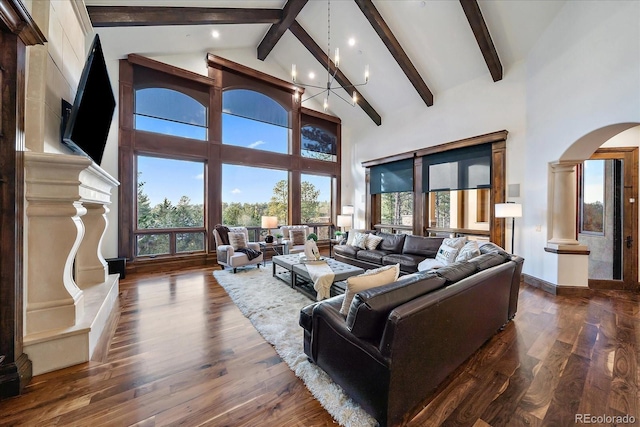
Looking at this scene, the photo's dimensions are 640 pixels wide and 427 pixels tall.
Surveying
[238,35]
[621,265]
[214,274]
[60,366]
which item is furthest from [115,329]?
[621,265]

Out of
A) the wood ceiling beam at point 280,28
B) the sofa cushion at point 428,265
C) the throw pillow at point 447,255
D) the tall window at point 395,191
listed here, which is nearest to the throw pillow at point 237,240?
the sofa cushion at point 428,265

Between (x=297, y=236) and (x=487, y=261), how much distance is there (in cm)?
439

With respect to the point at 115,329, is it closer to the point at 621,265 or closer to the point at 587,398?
the point at 587,398

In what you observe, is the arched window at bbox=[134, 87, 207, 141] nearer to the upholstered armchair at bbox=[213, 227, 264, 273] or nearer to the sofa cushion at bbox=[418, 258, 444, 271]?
the upholstered armchair at bbox=[213, 227, 264, 273]

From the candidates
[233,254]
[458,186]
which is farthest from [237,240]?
[458,186]

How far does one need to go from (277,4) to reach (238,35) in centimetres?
119

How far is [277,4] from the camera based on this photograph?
199 inches

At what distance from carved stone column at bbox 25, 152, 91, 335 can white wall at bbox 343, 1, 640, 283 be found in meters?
5.82

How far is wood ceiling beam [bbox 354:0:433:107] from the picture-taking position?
4703 mm

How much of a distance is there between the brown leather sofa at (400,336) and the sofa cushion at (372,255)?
2.69 metres

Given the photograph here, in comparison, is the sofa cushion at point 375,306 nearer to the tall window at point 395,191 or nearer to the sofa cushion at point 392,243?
the sofa cushion at point 392,243

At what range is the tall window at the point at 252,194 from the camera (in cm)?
629

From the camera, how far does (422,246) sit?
4.88 m

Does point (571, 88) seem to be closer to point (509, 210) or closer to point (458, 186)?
point (509, 210)
